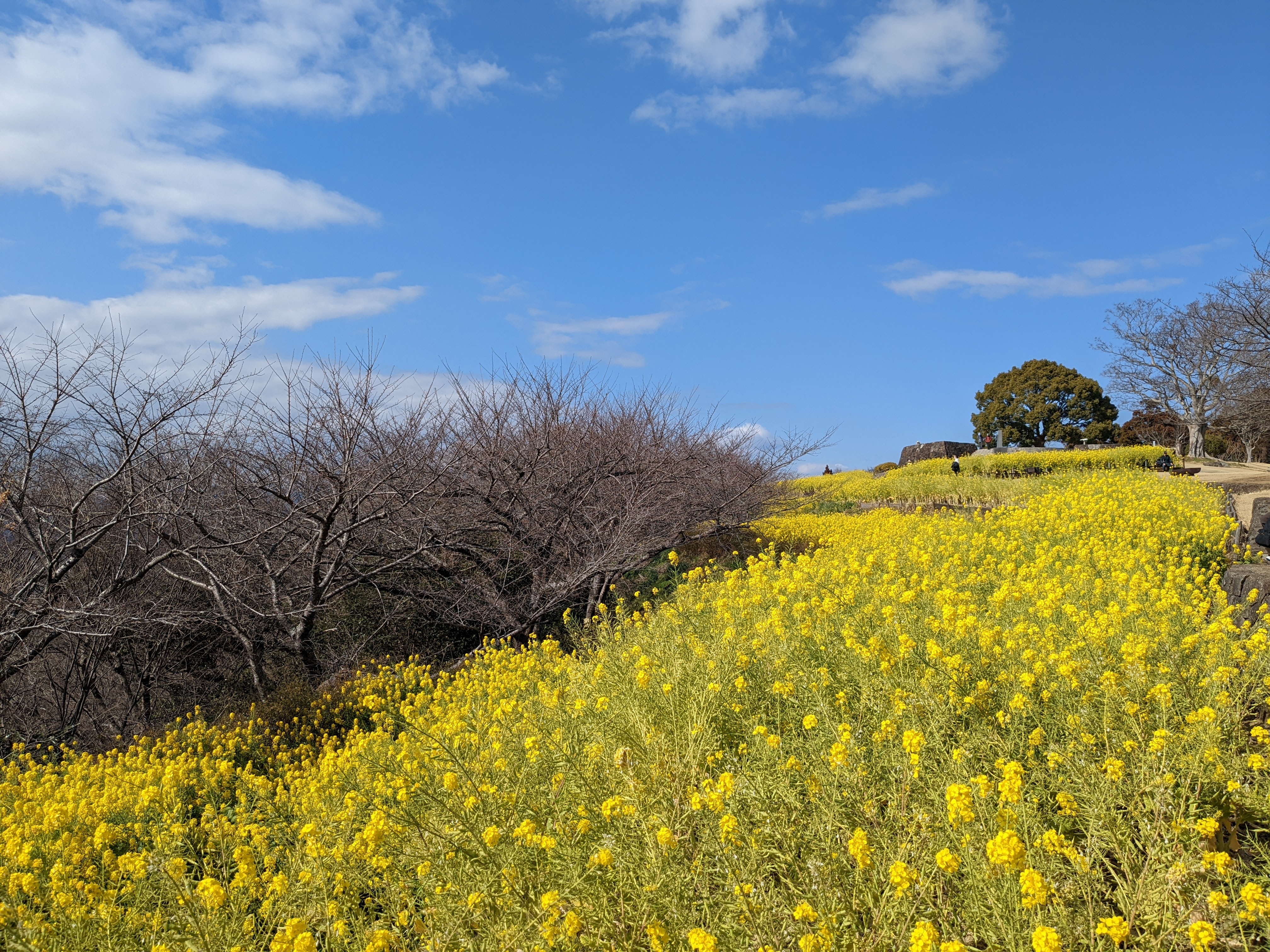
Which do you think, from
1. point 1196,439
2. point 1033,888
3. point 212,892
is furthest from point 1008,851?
point 1196,439

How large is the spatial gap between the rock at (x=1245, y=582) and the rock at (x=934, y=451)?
71.5ft

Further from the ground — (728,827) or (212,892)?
(728,827)

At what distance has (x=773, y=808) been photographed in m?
2.62

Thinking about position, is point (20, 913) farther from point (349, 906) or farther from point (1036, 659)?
point (1036, 659)

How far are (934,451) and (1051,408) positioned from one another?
13261 millimetres

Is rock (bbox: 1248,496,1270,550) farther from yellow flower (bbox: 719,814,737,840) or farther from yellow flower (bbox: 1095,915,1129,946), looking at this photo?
yellow flower (bbox: 719,814,737,840)

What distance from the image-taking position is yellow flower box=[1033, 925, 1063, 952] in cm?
163

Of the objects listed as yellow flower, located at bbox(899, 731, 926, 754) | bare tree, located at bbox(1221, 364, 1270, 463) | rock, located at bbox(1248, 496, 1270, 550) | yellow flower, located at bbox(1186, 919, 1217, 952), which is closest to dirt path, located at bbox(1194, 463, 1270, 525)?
rock, located at bbox(1248, 496, 1270, 550)

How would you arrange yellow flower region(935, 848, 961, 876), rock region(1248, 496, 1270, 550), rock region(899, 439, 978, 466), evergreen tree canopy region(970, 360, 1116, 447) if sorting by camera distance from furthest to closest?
evergreen tree canopy region(970, 360, 1116, 447) → rock region(899, 439, 978, 466) → rock region(1248, 496, 1270, 550) → yellow flower region(935, 848, 961, 876)

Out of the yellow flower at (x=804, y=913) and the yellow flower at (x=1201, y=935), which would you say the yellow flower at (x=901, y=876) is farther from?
the yellow flower at (x=1201, y=935)

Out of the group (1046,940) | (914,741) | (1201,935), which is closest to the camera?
(1046,940)

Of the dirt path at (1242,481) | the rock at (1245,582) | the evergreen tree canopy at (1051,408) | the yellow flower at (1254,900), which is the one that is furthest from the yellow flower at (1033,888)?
the evergreen tree canopy at (1051,408)

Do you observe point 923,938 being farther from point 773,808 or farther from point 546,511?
point 546,511

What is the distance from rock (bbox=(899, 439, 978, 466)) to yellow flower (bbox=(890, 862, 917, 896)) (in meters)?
27.7
